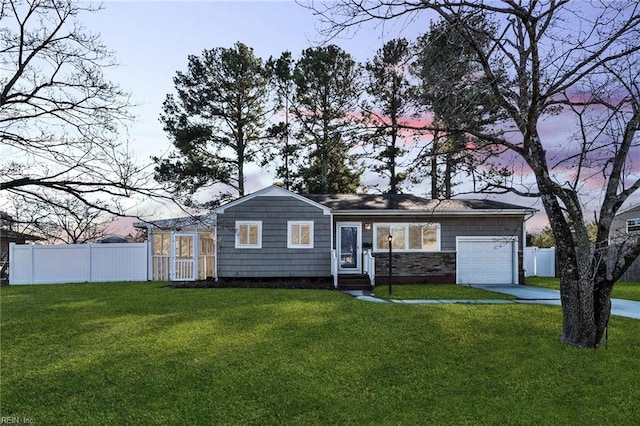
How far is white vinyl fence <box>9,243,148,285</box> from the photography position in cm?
1667

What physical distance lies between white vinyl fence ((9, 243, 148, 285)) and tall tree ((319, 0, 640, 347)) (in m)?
14.3

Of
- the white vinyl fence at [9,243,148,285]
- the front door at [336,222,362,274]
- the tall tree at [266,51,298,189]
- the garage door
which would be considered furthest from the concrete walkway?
the tall tree at [266,51,298,189]

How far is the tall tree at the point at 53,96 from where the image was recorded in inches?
287

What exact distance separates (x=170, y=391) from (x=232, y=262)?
1036 centimetres

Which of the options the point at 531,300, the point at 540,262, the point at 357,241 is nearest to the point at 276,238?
the point at 357,241

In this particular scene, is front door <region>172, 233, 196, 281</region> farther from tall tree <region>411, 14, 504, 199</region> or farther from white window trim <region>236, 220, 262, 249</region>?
tall tree <region>411, 14, 504, 199</region>

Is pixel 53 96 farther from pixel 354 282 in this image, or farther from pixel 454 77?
pixel 354 282

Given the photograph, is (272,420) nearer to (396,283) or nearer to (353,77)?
(396,283)

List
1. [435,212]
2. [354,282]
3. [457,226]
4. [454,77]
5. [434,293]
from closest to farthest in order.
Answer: [454,77] < [434,293] < [354,282] < [435,212] < [457,226]

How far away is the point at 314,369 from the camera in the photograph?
552 cm

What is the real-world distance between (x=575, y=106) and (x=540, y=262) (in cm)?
1510

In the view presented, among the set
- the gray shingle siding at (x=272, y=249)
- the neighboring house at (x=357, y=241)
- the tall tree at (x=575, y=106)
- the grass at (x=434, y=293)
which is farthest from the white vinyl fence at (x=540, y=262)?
the tall tree at (x=575, y=106)

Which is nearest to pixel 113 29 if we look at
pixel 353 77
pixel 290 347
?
pixel 290 347

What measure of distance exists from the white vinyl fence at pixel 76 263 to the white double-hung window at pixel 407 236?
9367mm
